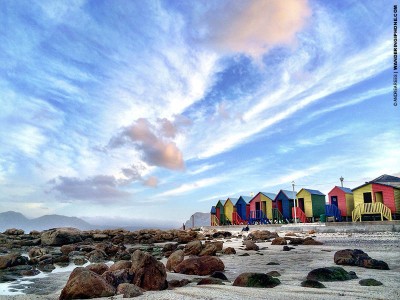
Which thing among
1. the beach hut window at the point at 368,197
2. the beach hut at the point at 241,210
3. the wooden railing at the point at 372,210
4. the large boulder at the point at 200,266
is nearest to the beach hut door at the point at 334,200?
the beach hut window at the point at 368,197

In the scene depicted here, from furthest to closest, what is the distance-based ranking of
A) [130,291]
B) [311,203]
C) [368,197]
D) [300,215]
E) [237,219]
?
[237,219], [300,215], [311,203], [368,197], [130,291]

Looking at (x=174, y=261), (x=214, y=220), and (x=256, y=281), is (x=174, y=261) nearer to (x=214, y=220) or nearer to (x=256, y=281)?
(x=256, y=281)

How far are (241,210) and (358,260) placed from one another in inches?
1554

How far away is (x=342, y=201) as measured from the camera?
35.2 metres

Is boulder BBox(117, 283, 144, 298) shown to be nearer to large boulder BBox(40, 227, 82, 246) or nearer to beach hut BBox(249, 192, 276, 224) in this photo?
large boulder BBox(40, 227, 82, 246)

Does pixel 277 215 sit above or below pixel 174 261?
above

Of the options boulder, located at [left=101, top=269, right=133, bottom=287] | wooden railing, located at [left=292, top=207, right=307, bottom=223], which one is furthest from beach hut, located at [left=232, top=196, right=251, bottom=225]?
boulder, located at [left=101, top=269, right=133, bottom=287]

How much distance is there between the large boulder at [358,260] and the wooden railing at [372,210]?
23.5 m

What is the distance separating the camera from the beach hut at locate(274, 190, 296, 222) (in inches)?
1577

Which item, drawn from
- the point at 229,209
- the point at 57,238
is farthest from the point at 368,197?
the point at 57,238

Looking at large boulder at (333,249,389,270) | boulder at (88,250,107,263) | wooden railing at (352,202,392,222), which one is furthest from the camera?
wooden railing at (352,202,392,222)

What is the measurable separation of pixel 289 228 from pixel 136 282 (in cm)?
2582

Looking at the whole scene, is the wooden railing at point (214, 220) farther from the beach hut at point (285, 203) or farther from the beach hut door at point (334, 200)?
the beach hut door at point (334, 200)

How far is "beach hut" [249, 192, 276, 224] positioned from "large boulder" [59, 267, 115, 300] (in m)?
37.6
